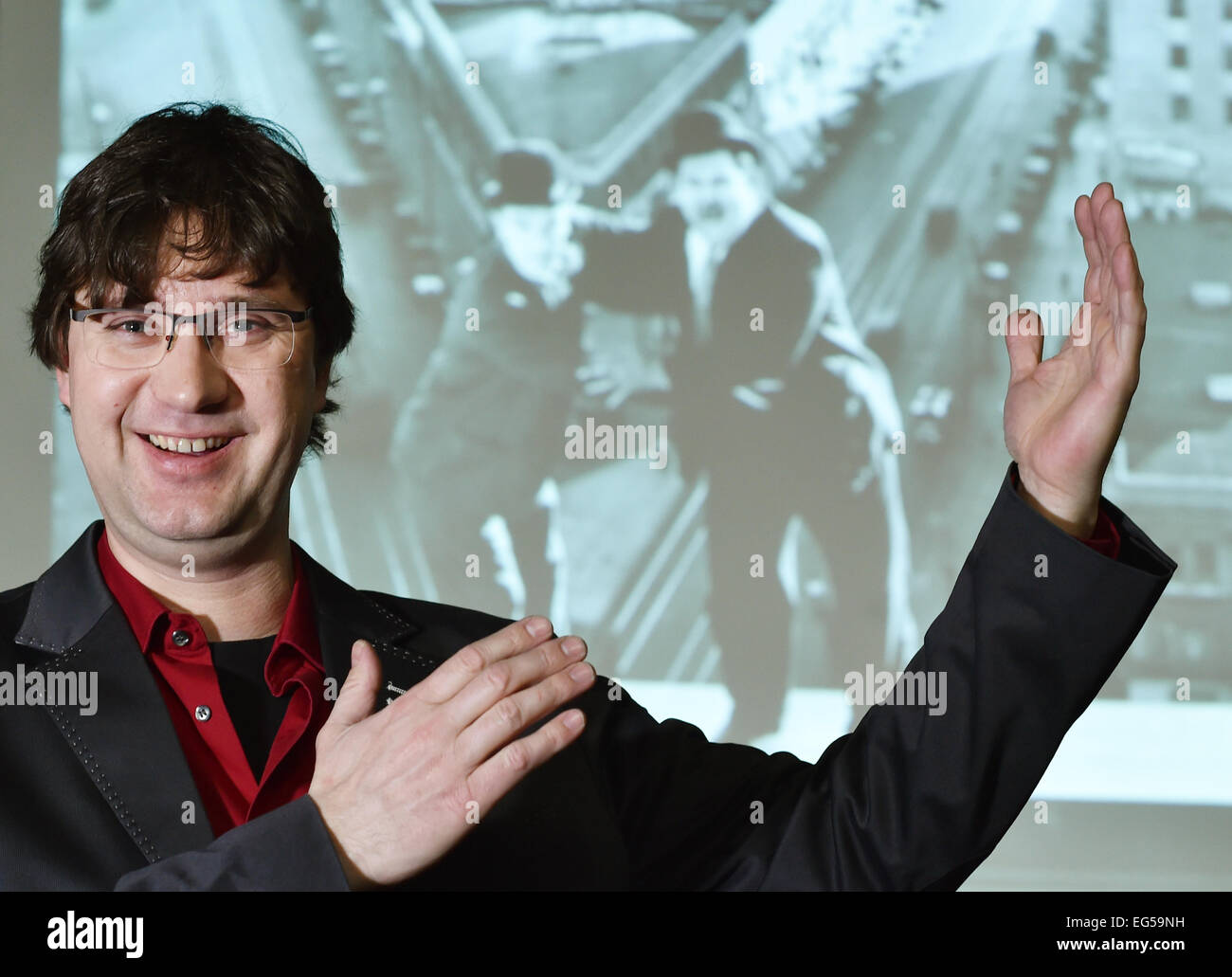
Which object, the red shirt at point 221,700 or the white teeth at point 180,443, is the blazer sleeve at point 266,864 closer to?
the red shirt at point 221,700

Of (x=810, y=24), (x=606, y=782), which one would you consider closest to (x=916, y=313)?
(x=810, y=24)

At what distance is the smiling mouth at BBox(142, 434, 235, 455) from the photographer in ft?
3.49

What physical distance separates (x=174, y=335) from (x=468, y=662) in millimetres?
414

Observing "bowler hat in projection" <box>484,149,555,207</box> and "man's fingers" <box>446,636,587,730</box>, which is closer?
"man's fingers" <box>446,636,587,730</box>

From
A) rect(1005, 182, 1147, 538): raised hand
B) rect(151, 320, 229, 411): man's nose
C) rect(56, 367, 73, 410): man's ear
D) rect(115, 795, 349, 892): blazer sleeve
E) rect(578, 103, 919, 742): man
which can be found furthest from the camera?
rect(578, 103, 919, 742): man

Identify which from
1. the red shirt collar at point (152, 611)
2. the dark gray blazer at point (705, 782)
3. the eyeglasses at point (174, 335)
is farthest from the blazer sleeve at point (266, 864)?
the eyeglasses at point (174, 335)

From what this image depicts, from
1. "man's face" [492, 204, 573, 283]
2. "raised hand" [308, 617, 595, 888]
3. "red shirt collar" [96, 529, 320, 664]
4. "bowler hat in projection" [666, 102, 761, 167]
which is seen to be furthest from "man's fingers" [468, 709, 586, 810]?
"bowler hat in projection" [666, 102, 761, 167]

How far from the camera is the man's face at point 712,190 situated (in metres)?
2.93

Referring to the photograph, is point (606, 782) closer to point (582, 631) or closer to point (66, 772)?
point (66, 772)

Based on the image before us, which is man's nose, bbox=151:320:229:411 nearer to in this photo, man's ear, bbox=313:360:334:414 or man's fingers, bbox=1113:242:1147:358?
man's ear, bbox=313:360:334:414

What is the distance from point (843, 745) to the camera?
1121 mm

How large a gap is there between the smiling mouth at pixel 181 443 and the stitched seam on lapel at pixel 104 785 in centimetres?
22

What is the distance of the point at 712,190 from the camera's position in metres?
2.94
